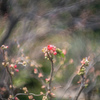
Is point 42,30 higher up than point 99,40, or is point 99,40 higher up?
point 42,30

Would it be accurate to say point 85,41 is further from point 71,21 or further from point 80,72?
point 80,72

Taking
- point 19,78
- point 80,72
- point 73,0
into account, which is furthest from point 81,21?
point 19,78

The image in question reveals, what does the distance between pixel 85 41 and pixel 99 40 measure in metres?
0.47

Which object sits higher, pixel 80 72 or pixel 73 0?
pixel 73 0

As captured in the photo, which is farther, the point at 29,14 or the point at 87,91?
the point at 87,91

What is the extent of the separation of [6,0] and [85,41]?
217cm

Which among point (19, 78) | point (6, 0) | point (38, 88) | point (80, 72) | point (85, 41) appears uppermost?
point (6, 0)

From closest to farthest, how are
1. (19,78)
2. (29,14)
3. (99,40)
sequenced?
(29,14), (99,40), (19,78)

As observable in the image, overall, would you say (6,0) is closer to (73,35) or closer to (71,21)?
(71,21)

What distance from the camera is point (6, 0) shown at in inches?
98.5

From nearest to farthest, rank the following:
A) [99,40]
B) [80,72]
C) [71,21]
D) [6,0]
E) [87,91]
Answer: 1. [80,72]
2. [6,0]
3. [71,21]
4. [87,91]
5. [99,40]

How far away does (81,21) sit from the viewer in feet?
10.6

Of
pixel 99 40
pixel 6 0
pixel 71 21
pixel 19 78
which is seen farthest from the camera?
pixel 19 78

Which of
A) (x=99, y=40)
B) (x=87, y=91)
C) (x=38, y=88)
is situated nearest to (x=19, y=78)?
(x=38, y=88)
